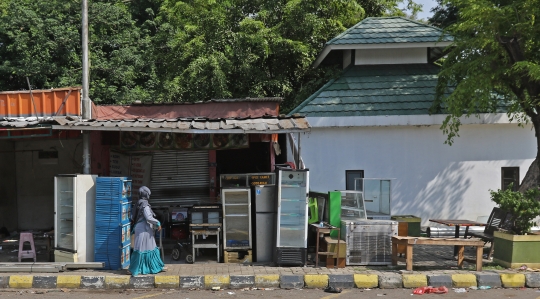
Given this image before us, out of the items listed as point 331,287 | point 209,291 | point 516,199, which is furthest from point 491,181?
point 209,291

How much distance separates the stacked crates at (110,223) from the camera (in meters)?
10.7

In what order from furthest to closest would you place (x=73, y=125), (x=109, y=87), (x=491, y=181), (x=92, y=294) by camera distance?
1. (x=109, y=87)
2. (x=491, y=181)
3. (x=73, y=125)
4. (x=92, y=294)

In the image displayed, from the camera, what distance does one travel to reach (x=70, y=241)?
1095 centimetres

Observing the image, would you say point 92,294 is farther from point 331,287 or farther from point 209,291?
point 331,287

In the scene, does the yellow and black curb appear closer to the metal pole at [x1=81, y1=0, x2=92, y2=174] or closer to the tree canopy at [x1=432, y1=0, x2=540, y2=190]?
the metal pole at [x1=81, y1=0, x2=92, y2=174]

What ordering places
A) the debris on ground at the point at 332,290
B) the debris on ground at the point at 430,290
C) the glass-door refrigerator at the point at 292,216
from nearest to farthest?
the debris on ground at the point at 430,290 < the debris on ground at the point at 332,290 < the glass-door refrigerator at the point at 292,216

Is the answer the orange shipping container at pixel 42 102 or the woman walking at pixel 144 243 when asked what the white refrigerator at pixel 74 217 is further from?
the orange shipping container at pixel 42 102

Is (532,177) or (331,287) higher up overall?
(532,177)

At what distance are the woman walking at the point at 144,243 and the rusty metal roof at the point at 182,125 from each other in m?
1.32

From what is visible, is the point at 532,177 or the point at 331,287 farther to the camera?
the point at 532,177

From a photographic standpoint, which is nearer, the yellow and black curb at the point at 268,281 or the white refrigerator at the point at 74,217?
the yellow and black curb at the point at 268,281

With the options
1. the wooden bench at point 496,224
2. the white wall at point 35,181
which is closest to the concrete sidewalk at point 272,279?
the wooden bench at point 496,224

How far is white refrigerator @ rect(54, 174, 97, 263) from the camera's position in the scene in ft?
35.1

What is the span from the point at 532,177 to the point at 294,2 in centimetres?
1099
